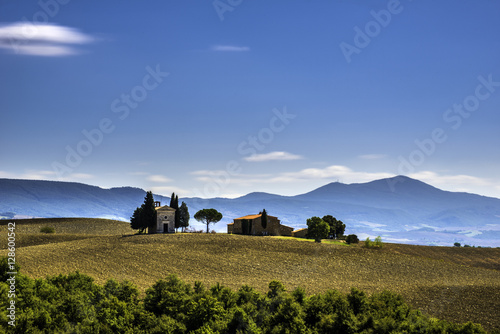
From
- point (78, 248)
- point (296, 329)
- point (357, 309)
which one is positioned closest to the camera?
point (296, 329)

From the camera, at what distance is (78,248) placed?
62.9m

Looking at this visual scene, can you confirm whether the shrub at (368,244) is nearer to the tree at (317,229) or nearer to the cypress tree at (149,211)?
the tree at (317,229)

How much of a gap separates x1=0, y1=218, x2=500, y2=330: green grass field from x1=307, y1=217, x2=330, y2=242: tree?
395cm

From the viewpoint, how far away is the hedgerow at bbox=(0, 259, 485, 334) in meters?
30.7

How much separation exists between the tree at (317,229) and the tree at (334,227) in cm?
1071

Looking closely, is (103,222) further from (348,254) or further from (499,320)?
(499,320)

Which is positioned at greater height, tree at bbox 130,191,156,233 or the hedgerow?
tree at bbox 130,191,156,233

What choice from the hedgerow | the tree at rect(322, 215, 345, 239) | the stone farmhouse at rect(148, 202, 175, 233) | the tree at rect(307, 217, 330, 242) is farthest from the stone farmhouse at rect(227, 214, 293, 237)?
the hedgerow

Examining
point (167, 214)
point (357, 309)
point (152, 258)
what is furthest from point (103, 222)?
point (357, 309)

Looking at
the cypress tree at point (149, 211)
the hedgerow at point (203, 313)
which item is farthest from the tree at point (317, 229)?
the hedgerow at point (203, 313)

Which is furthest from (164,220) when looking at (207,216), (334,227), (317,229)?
(334,227)

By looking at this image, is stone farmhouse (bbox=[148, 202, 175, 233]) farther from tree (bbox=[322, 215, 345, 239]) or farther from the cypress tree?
tree (bbox=[322, 215, 345, 239])

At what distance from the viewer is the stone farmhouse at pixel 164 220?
8031 cm

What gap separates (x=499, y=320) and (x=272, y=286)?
60.8ft
